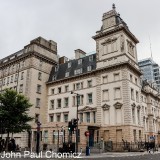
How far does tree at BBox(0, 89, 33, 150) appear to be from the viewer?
36.2m

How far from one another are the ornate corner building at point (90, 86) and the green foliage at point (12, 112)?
6.41 m

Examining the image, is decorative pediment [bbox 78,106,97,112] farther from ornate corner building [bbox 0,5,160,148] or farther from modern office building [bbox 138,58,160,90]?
modern office building [bbox 138,58,160,90]

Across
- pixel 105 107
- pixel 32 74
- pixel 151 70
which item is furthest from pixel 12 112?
pixel 151 70

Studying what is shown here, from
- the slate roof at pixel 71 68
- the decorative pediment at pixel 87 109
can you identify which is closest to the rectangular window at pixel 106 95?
the decorative pediment at pixel 87 109

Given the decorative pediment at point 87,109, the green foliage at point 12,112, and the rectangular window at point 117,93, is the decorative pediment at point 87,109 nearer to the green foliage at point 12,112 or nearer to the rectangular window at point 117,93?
the rectangular window at point 117,93

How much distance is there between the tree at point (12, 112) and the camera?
36.2 m

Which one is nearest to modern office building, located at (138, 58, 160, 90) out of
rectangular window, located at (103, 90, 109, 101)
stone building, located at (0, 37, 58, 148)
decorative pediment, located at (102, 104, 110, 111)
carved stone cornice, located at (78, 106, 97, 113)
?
stone building, located at (0, 37, 58, 148)

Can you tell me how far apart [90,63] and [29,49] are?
49.3ft

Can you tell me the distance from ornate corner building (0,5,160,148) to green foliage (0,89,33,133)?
21.0ft

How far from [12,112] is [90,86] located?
16.3m

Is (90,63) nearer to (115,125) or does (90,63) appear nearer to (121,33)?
(121,33)

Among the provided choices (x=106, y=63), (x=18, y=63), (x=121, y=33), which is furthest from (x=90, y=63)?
(x=18, y=63)

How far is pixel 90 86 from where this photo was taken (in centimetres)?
4625

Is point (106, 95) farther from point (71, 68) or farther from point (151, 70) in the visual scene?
point (151, 70)
